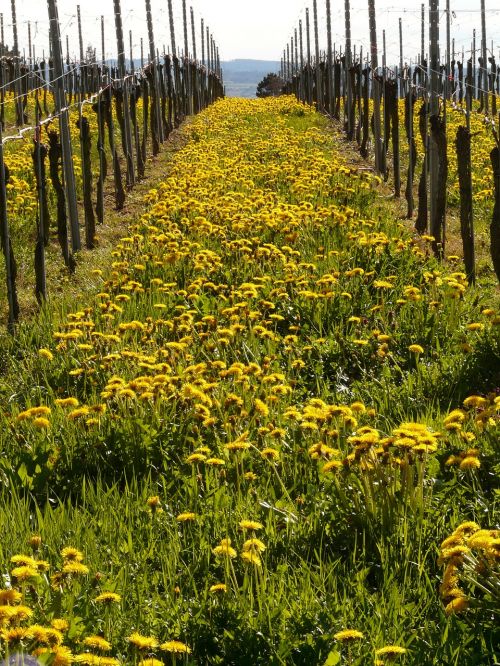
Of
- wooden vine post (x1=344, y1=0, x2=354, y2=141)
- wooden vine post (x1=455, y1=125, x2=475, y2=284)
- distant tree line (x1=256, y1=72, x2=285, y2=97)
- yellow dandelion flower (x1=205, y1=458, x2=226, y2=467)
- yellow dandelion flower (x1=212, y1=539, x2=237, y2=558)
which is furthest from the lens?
distant tree line (x1=256, y1=72, x2=285, y2=97)

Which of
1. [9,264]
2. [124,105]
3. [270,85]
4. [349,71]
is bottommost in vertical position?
[9,264]

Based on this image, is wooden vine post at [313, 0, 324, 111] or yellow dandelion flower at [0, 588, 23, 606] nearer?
yellow dandelion flower at [0, 588, 23, 606]

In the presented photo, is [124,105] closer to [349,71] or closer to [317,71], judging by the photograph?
[349,71]

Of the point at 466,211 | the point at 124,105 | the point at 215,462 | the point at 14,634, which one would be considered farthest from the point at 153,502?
the point at 124,105

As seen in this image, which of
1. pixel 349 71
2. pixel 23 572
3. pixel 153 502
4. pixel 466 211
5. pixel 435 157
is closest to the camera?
pixel 23 572

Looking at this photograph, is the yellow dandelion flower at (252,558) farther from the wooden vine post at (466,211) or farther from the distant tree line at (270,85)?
the distant tree line at (270,85)

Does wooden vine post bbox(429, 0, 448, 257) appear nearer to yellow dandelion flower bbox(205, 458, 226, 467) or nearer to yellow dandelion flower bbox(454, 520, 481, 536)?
yellow dandelion flower bbox(205, 458, 226, 467)

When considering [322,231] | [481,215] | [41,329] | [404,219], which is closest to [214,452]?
[41,329]

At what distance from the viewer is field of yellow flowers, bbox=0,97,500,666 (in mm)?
2977

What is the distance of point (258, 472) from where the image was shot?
4379mm

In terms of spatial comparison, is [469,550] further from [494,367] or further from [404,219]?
[404,219]

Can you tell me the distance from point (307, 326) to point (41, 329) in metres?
2.02

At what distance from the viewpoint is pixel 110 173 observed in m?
17.8

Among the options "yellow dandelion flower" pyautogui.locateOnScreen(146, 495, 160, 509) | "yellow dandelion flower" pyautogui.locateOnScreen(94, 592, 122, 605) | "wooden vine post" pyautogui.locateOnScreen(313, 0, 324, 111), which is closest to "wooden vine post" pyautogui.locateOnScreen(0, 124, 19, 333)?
"yellow dandelion flower" pyautogui.locateOnScreen(146, 495, 160, 509)
